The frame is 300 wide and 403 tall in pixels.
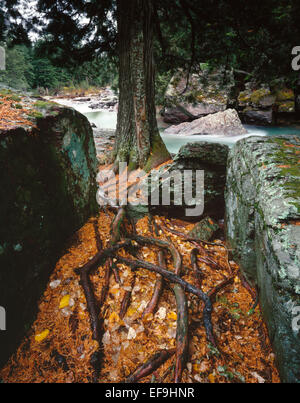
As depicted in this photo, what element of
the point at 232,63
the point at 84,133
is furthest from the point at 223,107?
the point at 84,133

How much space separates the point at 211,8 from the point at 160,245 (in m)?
5.71

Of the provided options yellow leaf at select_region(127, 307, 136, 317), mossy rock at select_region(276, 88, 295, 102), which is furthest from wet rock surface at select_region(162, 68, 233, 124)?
yellow leaf at select_region(127, 307, 136, 317)

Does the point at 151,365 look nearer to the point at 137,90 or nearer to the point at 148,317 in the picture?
the point at 148,317

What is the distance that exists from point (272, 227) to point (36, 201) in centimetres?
224

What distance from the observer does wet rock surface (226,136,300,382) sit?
1.41 meters

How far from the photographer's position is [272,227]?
164 cm

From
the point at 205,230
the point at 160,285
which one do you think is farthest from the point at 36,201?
the point at 205,230

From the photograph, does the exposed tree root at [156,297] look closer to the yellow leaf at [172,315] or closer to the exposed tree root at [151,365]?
the yellow leaf at [172,315]

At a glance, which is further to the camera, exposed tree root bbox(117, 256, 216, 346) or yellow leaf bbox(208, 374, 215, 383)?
exposed tree root bbox(117, 256, 216, 346)

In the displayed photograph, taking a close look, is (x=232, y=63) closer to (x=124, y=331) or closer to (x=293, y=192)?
(x=293, y=192)

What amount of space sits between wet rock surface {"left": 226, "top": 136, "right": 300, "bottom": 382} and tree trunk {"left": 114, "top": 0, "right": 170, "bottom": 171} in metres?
2.55

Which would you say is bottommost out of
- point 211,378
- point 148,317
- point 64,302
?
point 211,378

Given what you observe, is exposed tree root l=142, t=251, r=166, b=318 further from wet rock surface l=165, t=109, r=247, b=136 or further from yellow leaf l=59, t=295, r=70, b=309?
wet rock surface l=165, t=109, r=247, b=136

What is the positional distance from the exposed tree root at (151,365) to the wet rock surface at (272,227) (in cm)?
88
